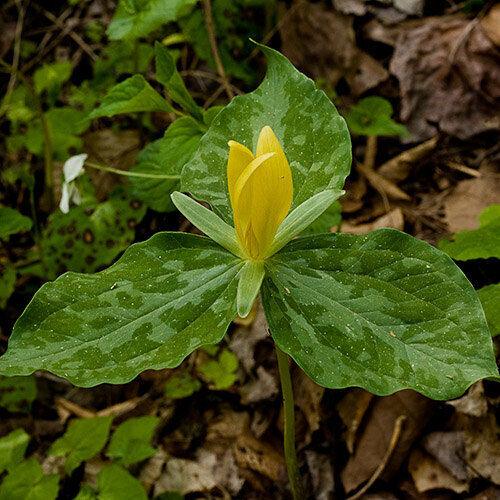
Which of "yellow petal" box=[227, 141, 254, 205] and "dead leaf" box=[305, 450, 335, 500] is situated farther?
"dead leaf" box=[305, 450, 335, 500]

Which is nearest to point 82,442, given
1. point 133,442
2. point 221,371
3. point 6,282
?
point 133,442

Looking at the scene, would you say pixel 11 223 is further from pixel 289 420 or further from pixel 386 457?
pixel 386 457

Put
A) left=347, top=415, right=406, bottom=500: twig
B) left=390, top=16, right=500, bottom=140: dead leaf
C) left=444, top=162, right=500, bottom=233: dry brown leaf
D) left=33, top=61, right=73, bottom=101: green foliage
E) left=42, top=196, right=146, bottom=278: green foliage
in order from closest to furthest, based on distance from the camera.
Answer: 1. left=347, top=415, right=406, bottom=500: twig
2. left=444, top=162, right=500, bottom=233: dry brown leaf
3. left=42, top=196, right=146, bottom=278: green foliage
4. left=390, top=16, right=500, bottom=140: dead leaf
5. left=33, top=61, right=73, bottom=101: green foliage

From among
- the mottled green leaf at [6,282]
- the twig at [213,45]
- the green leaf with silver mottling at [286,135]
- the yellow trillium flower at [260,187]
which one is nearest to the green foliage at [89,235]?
the mottled green leaf at [6,282]

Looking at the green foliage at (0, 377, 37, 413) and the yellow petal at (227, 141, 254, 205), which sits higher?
the yellow petal at (227, 141, 254, 205)

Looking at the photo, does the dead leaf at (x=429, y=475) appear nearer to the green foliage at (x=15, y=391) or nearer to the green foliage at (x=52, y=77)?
the green foliage at (x=15, y=391)

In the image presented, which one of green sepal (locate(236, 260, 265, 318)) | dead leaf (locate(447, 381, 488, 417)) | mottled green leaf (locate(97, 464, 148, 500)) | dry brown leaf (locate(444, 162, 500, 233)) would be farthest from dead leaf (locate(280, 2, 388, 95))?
mottled green leaf (locate(97, 464, 148, 500))

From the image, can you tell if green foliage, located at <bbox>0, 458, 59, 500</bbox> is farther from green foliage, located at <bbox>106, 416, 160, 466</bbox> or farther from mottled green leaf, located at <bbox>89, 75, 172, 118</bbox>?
mottled green leaf, located at <bbox>89, 75, 172, 118</bbox>
